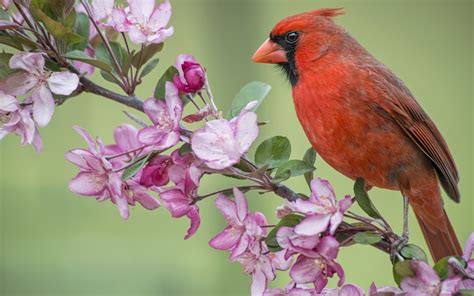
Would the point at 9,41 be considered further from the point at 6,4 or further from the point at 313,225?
the point at 313,225

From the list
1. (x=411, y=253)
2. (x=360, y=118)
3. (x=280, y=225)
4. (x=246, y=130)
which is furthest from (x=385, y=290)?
(x=360, y=118)

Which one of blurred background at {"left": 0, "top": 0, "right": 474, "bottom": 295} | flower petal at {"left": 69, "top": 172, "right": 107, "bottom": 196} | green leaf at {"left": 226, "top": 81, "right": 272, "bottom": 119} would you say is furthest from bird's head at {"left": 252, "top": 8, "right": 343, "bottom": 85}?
blurred background at {"left": 0, "top": 0, "right": 474, "bottom": 295}

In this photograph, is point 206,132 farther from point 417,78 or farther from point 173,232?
point 417,78

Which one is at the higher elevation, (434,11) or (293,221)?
(293,221)

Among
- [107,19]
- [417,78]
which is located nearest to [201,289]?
[417,78]

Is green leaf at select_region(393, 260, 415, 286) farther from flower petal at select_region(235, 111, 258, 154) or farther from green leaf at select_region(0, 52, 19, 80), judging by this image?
green leaf at select_region(0, 52, 19, 80)

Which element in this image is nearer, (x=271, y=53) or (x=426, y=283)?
(x=426, y=283)

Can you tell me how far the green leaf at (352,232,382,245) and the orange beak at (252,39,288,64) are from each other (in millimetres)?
657

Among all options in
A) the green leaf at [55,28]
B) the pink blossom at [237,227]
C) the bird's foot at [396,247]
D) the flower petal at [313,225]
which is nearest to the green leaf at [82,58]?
the green leaf at [55,28]

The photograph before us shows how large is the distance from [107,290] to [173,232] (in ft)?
2.04

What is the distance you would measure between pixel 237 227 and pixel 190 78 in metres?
0.22

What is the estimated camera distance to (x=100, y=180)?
1.32m

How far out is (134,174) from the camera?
126 cm

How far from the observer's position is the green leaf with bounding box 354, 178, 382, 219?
1296mm
